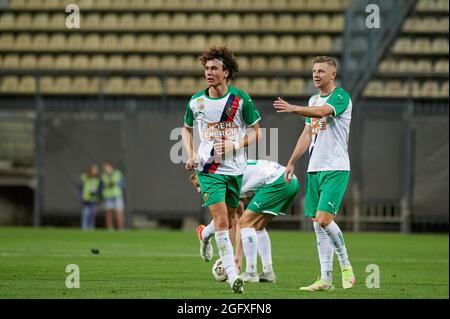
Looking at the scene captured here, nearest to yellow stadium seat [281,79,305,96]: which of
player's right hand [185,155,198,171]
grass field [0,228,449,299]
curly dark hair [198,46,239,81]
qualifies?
grass field [0,228,449,299]

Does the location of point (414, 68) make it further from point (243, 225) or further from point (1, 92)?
point (243, 225)

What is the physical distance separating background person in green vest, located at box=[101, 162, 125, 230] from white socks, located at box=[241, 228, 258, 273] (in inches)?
616

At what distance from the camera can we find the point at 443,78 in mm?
28766

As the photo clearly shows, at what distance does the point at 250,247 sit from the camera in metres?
10.9

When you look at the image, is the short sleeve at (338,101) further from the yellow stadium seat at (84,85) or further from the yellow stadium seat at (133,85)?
the yellow stadium seat at (84,85)

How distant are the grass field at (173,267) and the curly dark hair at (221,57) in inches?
80.8

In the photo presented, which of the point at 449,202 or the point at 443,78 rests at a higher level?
the point at 443,78

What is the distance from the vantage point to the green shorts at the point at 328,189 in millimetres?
9812

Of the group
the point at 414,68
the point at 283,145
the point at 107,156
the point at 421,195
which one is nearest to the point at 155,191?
the point at 107,156

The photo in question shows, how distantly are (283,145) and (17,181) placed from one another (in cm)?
735

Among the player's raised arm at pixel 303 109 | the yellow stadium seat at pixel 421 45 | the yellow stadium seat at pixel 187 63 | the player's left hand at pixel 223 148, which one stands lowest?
the player's left hand at pixel 223 148

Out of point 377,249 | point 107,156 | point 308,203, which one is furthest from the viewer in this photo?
point 107,156

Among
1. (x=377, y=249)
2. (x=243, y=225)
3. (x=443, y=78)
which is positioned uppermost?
(x=443, y=78)

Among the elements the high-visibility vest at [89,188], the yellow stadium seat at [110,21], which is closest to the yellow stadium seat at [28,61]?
the yellow stadium seat at [110,21]
